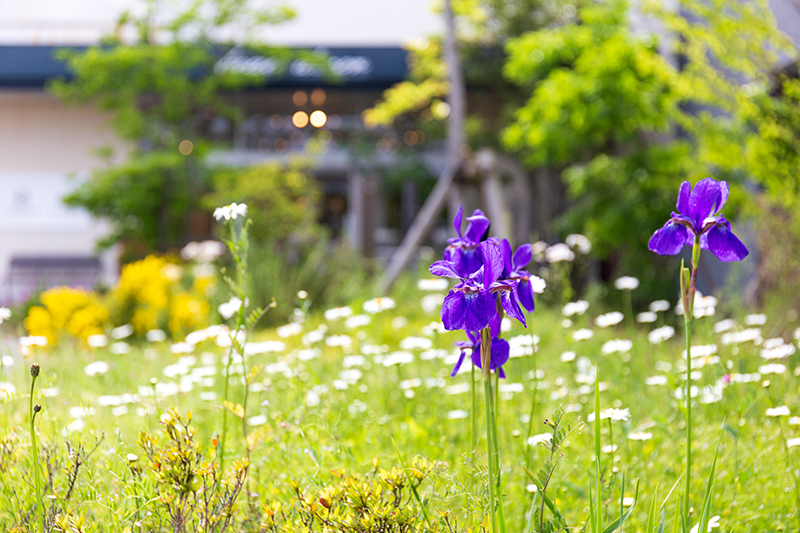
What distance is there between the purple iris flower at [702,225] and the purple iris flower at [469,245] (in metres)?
0.31

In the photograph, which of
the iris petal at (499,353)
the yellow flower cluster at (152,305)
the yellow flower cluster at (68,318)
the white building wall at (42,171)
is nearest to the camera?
the iris petal at (499,353)

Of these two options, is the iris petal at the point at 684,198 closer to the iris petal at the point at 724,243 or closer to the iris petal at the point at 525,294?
the iris petal at the point at 724,243

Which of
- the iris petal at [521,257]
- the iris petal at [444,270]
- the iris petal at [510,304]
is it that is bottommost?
the iris petal at [510,304]

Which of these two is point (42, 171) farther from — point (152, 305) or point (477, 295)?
point (477, 295)

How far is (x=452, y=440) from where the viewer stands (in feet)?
7.03

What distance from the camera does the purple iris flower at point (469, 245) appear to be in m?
1.18

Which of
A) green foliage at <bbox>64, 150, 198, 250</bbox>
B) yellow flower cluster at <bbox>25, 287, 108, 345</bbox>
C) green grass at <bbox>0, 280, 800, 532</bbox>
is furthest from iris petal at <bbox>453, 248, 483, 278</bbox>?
green foliage at <bbox>64, 150, 198, 250</bbox>

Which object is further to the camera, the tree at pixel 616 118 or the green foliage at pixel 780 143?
the tree at pixel 616 118

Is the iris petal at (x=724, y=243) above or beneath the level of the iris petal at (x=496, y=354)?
above

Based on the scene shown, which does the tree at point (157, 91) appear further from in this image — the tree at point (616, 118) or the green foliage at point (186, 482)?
the green foliage at point (186, 482)

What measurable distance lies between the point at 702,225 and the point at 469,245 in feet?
1.36

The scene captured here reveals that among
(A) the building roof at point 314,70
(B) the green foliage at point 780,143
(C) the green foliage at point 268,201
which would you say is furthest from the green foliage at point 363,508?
(A) the building roof at point 314,70

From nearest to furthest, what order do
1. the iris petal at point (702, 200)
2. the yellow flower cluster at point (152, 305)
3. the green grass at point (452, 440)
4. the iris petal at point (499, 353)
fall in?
the iris petal at point (702, 200) → the iris petal at point (499, 353) → the green grass at point (452, 440) → the yellow flower cluster at point (152, 305)

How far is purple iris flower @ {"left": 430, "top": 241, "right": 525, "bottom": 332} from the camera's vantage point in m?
0.98
